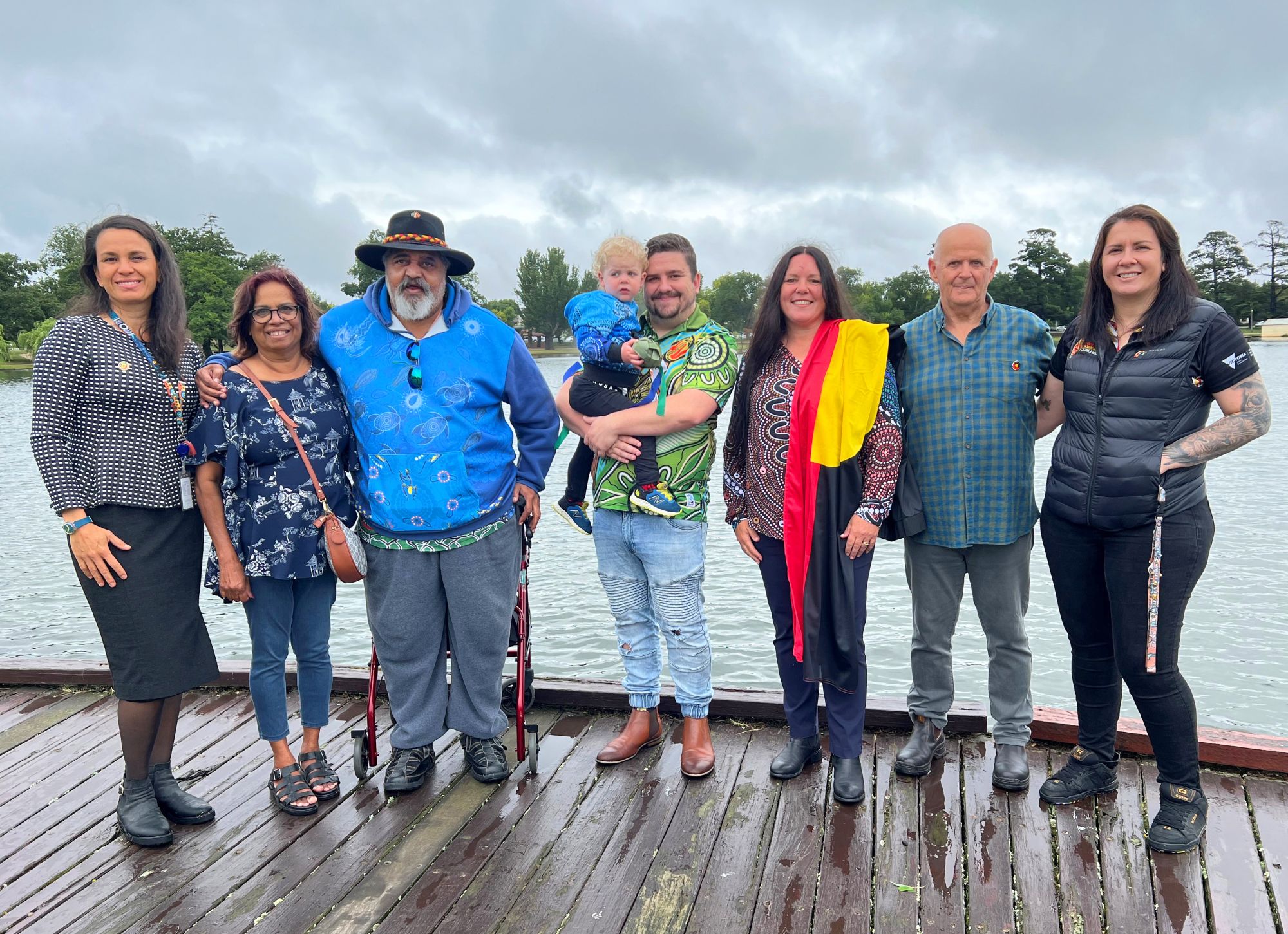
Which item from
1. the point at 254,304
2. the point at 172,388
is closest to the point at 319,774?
the point at 172,388

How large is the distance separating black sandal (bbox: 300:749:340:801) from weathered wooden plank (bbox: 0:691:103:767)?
4.71 ft

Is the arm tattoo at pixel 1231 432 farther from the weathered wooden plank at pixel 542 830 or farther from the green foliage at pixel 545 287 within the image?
the green foliage at pixel 545 287

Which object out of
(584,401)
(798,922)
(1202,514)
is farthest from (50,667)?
(1202,514)

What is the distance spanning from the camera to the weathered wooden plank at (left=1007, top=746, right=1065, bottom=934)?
2.38 metres

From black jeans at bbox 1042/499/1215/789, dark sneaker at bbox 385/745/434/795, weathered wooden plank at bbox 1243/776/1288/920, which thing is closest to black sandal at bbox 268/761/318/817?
dark sneaker at bbox 385/745/434/795

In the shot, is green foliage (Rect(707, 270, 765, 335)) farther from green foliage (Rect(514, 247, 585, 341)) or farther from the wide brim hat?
the wide brim hat

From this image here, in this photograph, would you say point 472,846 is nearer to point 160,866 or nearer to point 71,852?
point 160,866

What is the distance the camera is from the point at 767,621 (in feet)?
27.1

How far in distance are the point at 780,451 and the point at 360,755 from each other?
6.09ft

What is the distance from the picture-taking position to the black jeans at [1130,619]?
2.65 m

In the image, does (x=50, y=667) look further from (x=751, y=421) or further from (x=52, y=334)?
(x=751, y=421)

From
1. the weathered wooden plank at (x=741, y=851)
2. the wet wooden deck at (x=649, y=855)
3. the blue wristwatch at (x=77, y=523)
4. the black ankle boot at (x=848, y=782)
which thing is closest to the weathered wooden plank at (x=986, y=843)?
the wet wooden deck at (x=649, y=855)

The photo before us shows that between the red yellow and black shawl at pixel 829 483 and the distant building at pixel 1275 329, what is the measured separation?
72.9m

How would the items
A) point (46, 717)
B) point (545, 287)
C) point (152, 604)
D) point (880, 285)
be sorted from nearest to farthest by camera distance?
point (152, 604) < point (46, 717) < point (880, 285) < point (545, 287)
